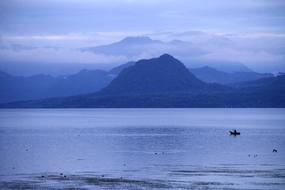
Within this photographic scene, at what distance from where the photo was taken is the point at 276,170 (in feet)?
264

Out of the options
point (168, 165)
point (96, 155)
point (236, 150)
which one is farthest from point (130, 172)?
point (236, 150)

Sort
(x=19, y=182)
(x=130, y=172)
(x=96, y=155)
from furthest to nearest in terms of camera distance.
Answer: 1. (x=96, y=155)
2. (x=130, y=172)
3. (x=19, y=182)

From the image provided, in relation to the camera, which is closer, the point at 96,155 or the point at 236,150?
the point at 96,155

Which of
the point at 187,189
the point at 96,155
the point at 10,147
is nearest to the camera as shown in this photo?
the point at 187,189

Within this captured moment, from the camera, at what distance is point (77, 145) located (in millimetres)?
134375

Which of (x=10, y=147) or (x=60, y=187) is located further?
(x=10, y=147)

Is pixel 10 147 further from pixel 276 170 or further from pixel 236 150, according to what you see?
pixel 276 170

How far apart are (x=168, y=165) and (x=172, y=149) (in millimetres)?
33141

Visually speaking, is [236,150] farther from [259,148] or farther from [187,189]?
[187,189]

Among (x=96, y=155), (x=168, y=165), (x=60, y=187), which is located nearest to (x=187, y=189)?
(x=60, y=187)

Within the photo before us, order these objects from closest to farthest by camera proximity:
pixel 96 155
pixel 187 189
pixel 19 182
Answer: pixel 187 189
pixel 19 182
pixel 96 155

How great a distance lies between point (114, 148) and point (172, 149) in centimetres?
1201

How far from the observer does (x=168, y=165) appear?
292ft

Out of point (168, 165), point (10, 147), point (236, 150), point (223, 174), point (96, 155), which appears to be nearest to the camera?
point (223, 174)
